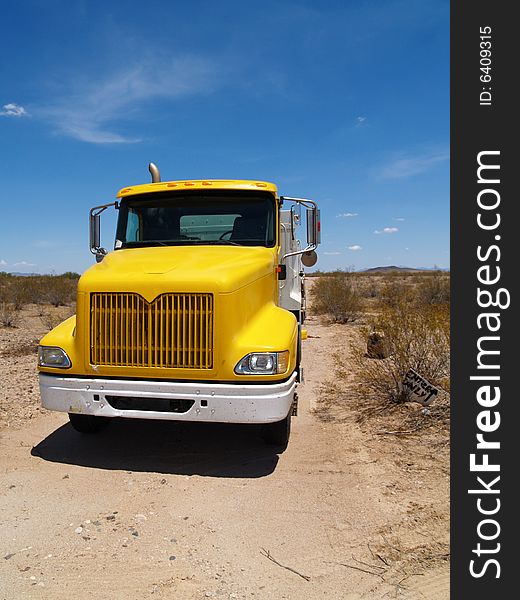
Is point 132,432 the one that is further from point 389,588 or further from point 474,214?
point 474,214

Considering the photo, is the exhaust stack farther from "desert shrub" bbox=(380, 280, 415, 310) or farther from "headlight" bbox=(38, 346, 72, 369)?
"desert shrub" bbox=(380, 280, 415, 310)

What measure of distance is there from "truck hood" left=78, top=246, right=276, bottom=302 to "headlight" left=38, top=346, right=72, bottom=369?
2.00 ft

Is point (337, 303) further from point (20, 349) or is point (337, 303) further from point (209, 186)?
point (209, 186)

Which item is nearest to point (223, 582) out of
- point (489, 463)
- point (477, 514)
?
point (477, 514)

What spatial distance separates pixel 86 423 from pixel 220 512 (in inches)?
86.7

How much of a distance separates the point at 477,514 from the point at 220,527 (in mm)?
1732

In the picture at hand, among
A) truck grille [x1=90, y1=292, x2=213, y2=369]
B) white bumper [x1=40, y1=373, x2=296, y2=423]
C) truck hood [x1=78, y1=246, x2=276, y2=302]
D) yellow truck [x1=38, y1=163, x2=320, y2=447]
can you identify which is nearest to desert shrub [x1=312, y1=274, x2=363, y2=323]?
truck hood [x1=78, y1=246, x2=276, y2=302]

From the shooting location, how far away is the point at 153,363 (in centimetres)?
421

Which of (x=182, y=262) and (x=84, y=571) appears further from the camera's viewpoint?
(x=182, y=262)

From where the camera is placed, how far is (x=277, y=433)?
486cm

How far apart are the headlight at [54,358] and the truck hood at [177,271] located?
0.61 metres

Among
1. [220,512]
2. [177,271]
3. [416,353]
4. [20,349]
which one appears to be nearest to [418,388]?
[416,353]

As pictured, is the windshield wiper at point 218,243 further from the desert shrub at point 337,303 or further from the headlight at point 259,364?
the desert shrub at point 337,303

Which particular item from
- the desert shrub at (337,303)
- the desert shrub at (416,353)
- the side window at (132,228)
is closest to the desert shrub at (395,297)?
the desert shrub at (337,303)
